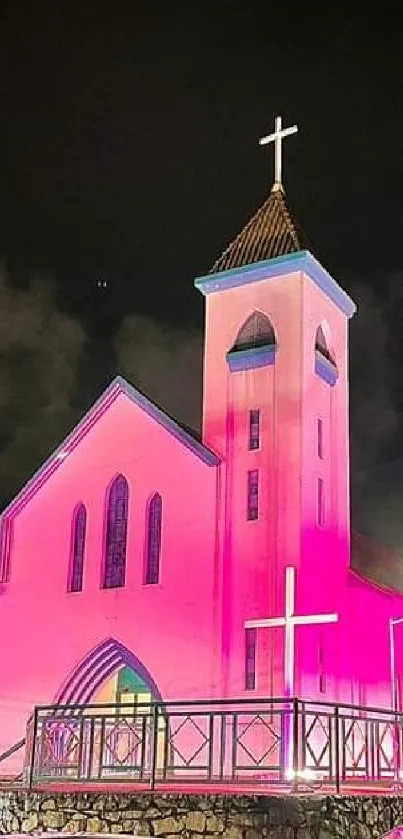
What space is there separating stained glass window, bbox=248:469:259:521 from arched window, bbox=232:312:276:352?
2379mm

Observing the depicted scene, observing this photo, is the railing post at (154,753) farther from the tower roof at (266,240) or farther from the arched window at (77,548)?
the tower roof at (266,240)

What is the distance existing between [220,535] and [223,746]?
5.99 m

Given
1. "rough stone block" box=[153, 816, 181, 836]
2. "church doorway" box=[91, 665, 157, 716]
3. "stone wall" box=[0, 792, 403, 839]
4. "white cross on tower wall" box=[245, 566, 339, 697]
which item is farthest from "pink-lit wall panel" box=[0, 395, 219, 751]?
"rough stone block" box=[153, 816, 181, 836]

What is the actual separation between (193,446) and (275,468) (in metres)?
1.53

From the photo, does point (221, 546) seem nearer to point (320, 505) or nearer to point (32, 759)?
point (320, 505)

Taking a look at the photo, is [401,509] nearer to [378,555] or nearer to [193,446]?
[378,555]

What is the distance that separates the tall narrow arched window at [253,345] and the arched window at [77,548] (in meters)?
3.93

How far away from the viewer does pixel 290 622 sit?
16672 millimetres

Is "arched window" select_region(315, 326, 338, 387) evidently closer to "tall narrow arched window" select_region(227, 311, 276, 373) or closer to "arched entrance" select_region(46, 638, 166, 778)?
"tall narrow arched window" select_region(227, 311, 276, 373)

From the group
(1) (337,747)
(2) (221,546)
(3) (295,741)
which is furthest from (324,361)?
(3) (295,741)

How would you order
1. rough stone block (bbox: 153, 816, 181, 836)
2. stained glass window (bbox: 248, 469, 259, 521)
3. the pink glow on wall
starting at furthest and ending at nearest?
stained glass window (bbox: 248, 469, 259, 521), the pink glow on wall, rough stone block (bbox: 153, 816, 181, 836)

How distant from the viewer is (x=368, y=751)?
48.5 feet

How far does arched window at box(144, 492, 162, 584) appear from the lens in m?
19.4

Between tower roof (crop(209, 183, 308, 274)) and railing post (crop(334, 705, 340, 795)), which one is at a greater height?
tower roof (crop(209, 183, 308, 274))
